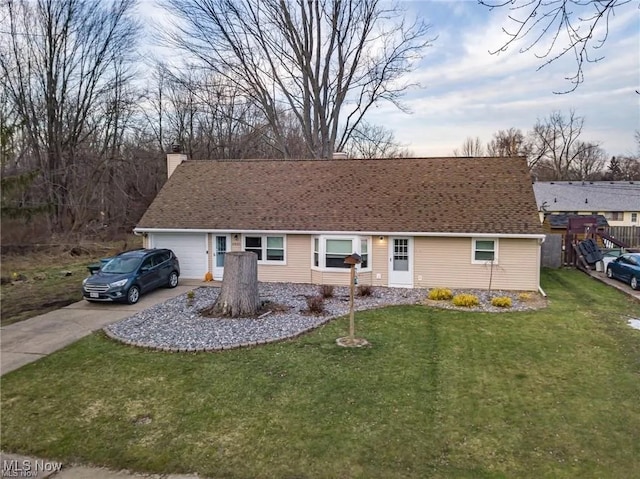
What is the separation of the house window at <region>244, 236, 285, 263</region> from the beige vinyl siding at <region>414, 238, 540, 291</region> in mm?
5284

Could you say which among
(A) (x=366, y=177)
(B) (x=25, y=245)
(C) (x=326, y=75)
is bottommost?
(B) (x=25, y=245)

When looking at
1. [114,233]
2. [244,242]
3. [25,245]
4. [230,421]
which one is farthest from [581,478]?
[114,233]

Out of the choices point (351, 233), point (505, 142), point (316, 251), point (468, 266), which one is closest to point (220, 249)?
point (316, 251)

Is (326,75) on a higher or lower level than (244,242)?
higher

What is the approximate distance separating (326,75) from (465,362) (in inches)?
937

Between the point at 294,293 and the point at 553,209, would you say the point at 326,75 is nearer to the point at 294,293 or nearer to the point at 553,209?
the point at 294,293

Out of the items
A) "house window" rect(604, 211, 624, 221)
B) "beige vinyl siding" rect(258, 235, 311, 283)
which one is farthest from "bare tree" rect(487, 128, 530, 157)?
"beige vinyl siding" rect(258, 235, 311, 283)

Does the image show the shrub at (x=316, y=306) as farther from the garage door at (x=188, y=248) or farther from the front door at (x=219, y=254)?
the garage door at (x=188, y=248)

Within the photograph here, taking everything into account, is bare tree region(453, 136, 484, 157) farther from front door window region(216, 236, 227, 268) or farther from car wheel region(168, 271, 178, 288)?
car wheel region(168, 271, 178, 288)

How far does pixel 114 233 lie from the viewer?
1113 inches

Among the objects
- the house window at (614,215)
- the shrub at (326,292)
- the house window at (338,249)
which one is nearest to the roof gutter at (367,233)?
the house window at (338,249)

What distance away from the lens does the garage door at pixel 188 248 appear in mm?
17359

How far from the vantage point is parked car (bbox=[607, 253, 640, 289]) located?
16.0m

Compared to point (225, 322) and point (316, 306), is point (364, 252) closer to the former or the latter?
point (316, 306)
